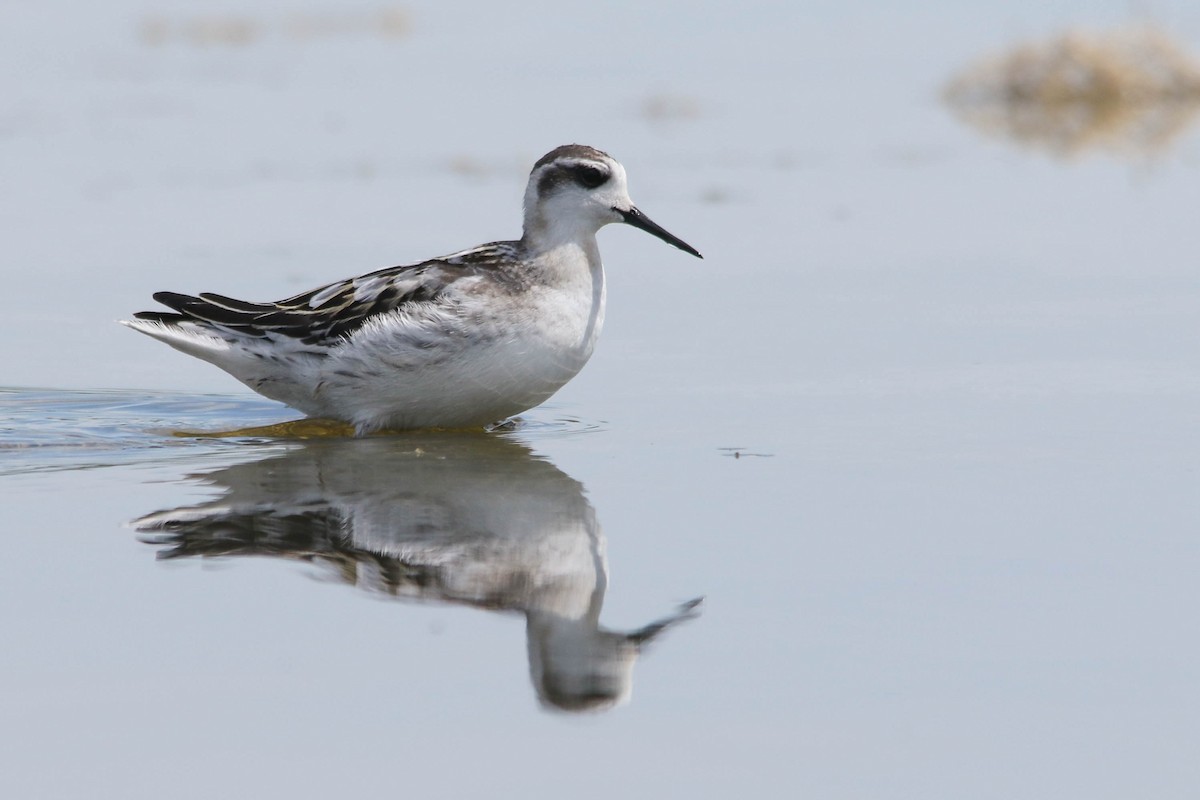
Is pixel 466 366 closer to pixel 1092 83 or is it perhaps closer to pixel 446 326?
pixel 446 326

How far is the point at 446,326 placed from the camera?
31.5 feet

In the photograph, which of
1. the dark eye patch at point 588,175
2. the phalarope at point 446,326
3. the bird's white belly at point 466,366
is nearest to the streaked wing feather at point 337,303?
the phalarope at point 446,326

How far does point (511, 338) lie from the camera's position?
9562mm

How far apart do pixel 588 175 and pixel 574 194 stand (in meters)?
0.12

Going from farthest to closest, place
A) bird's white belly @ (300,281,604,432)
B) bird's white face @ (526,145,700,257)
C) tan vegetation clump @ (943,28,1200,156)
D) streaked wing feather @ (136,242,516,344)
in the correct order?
tan vegetation clump @ (943,28,1200,156) < bird's white face @ (526,145,700,257) < streaked wing feather @ (136,242,516,344) < bird's white belly @ (300,281,604,432)

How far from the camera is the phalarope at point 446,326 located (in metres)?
9.61

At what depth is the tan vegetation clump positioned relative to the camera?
19.5 m

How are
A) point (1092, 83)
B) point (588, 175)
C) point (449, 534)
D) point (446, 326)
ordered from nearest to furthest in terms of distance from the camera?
point (449, 534)
point (446, 326)
point (588, 175)
point (1092, 83)

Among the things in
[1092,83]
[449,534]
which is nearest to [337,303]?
[449,534]

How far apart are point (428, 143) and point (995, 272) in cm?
671

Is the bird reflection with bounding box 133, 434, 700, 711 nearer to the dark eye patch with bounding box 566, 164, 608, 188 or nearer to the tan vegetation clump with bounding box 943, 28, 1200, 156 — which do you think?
the dark eye patch with bounding box 566, 164, 608, 188

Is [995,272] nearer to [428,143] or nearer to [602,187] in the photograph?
[602,187]

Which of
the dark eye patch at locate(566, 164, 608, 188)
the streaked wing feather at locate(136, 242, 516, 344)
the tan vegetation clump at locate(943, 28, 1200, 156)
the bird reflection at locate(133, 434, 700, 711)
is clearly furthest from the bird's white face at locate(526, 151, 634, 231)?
the tan vegetation clump at locate(943, 28, 1200, 156)

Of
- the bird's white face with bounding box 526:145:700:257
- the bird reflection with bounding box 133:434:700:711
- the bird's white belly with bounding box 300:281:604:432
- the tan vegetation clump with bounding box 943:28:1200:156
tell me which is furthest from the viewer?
the tan vegetation clump with bounding box 943:28:1200:156
